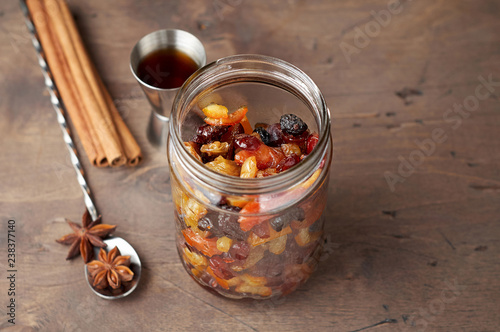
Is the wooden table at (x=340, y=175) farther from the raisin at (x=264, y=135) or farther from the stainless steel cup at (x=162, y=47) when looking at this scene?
the raisin at (x=264, y=135)

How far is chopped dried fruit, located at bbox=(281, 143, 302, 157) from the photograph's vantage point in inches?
48.8

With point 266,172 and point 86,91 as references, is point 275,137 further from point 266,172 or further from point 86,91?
point 86,91

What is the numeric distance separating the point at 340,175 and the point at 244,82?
51 centimetres

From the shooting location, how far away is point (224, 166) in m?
1.18

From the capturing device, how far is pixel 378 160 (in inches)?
65.8

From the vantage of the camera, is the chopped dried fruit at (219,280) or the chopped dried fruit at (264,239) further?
the chopped dried fruit at (219,280)

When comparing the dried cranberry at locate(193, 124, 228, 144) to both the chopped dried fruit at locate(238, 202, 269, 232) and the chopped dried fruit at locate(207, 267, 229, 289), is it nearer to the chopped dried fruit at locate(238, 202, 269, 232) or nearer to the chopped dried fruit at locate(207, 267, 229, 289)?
the chopped dried fruit at locate(238, 202, 269, 232)

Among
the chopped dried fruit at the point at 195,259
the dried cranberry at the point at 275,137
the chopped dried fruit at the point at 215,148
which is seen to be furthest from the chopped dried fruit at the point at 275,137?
the chopped dried fruit at the point at 195,259

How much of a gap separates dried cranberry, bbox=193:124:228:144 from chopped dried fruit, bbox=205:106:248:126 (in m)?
0.02

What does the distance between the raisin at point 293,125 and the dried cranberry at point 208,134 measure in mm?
148

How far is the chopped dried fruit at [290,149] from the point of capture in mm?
1238

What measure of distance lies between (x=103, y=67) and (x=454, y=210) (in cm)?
124

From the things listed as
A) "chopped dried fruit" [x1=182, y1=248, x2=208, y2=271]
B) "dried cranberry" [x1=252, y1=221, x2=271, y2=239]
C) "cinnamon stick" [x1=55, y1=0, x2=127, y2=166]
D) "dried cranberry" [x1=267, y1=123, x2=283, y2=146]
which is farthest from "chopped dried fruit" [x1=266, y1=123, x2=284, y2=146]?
"cinnamon stick" [x1=55, y1=0, x2=127, y2=166]

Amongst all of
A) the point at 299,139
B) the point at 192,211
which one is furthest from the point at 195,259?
the point at 299,139
